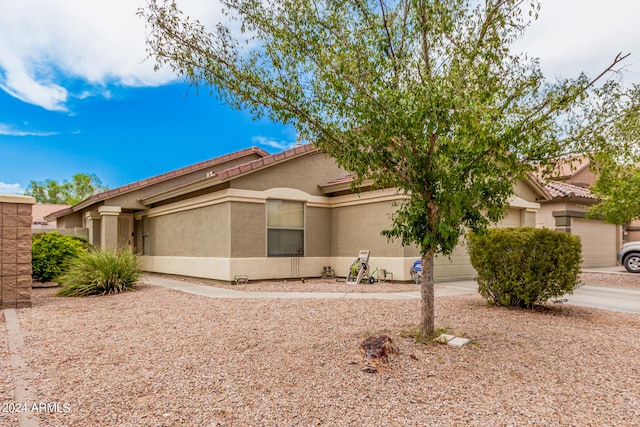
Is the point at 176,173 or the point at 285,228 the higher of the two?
the point at 176,173

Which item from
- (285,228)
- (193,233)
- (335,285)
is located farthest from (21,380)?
(193,233)

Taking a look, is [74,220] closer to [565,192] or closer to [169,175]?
[169,175]

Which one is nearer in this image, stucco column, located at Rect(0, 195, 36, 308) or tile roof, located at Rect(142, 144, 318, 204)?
stucco column, located at Rect(0, 195, 36, 308)

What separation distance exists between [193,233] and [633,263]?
1546 cm

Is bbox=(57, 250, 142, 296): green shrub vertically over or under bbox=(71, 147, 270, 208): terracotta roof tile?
under

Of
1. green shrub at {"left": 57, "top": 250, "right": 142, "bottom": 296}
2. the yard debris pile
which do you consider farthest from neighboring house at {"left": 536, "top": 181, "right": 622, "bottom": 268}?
green shrub at {"left": 57, "top": 250, "right": 142, "bottom": 296}

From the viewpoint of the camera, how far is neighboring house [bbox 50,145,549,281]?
12172 mm

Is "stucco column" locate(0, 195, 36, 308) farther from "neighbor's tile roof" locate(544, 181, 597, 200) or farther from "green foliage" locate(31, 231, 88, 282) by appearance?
"neighbor's tile roof" locate(544, 181, 597, 200)

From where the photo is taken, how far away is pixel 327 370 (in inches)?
173

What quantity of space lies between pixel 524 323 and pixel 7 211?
9.63 metres

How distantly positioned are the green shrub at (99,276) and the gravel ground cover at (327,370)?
3.05m

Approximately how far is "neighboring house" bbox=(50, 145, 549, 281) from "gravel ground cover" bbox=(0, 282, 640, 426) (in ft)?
16.1

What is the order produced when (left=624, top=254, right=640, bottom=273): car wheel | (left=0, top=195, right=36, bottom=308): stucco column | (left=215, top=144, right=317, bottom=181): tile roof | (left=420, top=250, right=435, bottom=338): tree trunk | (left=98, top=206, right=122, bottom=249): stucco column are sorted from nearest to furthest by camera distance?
(left=420, top=250, right=435, bottom=338): tree trunk, (left=0, top=195, right=36, bottom=308): stucco column, (left=215, top=144, right=317, bottom=181): tile roof, (left=624, top=254, right=640, bottom=273): car wheel, (left=98, top=206, right=122, bottom=249): stucco column

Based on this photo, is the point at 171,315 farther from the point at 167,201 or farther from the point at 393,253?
the point at 167,201
